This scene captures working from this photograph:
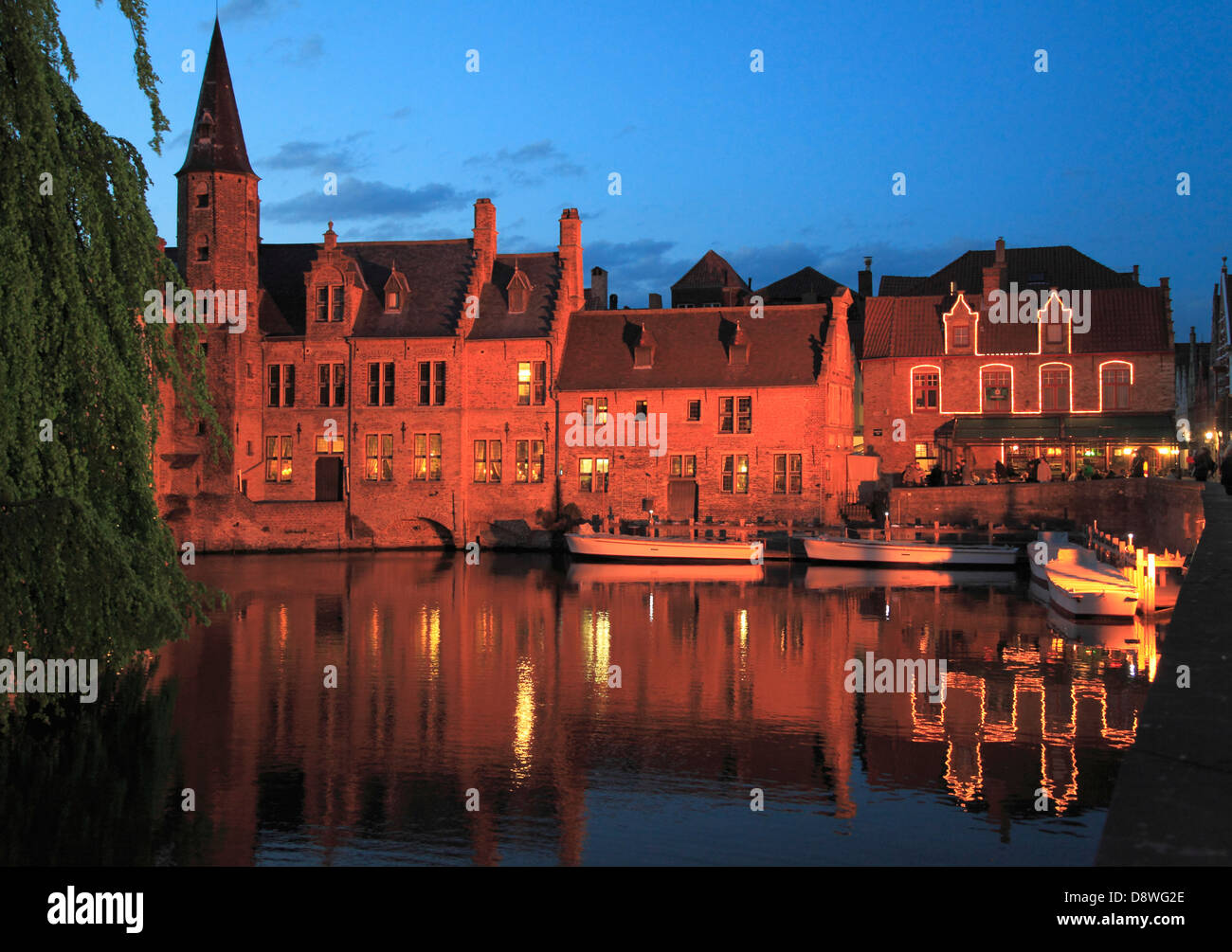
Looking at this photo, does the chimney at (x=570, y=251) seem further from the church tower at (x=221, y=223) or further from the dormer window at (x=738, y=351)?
the church tower at (x=221, y=223)

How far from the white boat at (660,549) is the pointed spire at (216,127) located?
20767 millimetres

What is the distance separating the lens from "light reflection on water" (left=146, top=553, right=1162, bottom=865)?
11609mm

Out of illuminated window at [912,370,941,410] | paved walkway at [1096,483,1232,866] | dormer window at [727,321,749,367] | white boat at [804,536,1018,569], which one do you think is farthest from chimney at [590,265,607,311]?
paved walkway at [1096,483,1232,866]

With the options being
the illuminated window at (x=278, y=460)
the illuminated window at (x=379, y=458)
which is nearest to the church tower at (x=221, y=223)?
the illuminated window at (x=278, y=460)

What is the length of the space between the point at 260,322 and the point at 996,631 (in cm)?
3566

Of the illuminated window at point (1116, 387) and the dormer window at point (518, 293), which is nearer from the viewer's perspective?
the illuminated window at point (1116, 387)

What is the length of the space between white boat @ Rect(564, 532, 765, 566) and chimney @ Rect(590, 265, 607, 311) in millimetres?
18592

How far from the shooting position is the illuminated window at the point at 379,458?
49375 millimetres

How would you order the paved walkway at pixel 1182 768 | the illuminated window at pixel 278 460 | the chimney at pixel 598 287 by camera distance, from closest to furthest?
the paved walkway at pixel 1182 768, the illuminated window at pixel 278 460, the chimney at pixel 598 287

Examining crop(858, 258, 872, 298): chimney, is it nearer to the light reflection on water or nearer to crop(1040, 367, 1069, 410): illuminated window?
crop(1040, 367, 1069, 410): illuminated window

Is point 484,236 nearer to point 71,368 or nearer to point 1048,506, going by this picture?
point 1048,506
